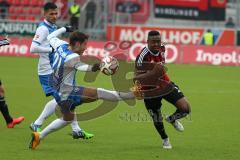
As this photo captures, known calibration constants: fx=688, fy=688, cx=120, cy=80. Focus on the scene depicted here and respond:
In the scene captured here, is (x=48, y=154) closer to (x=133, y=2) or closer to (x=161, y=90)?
(x=161, y=90)

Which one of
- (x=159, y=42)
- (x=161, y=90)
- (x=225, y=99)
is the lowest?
(x=225, y=99)

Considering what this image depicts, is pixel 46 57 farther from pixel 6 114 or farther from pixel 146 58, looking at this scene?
pixel 146 58

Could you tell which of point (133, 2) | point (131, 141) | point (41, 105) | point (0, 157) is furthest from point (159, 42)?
point (133, 2)

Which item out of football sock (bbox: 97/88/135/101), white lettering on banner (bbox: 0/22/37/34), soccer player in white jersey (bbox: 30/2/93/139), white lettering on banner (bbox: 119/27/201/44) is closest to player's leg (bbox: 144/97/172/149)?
football sock (bbox: 97/88/135/101)

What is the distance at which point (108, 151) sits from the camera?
35.7ft

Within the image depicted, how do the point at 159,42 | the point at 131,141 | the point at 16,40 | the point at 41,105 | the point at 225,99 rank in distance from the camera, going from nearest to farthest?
the point at 159,42 → the point at 131,141 → the point at 41,105 → the point at 225,99 → the point at 16,40

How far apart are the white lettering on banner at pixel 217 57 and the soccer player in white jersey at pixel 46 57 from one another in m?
18.7

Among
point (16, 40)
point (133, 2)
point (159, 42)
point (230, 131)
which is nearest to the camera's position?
point (159, 42)

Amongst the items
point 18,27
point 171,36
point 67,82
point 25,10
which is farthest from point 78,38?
point 25,10

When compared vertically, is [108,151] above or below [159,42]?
below

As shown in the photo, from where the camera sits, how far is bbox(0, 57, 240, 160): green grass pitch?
1058 cm

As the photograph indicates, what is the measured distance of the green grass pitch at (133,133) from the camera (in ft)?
34.7

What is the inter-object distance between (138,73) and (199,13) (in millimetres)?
28781

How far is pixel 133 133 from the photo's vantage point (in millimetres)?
13062
